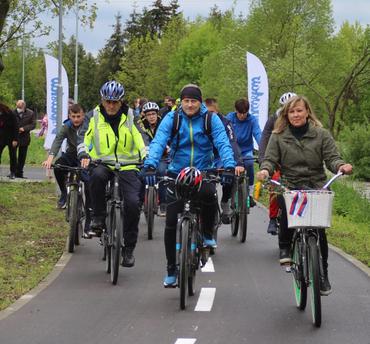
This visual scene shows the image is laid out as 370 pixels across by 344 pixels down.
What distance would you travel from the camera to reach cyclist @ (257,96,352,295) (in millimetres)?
7184

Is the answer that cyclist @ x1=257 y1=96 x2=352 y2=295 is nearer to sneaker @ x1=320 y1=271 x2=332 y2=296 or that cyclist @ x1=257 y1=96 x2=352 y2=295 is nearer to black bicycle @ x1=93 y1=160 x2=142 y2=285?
sneaker @ x1=320 y1=271 x2=332 y2=296

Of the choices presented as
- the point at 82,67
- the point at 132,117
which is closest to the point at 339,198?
the point at 132,117

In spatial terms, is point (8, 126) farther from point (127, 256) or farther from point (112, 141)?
point (127, 256)

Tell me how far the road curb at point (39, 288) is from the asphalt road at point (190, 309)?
0.07 metres

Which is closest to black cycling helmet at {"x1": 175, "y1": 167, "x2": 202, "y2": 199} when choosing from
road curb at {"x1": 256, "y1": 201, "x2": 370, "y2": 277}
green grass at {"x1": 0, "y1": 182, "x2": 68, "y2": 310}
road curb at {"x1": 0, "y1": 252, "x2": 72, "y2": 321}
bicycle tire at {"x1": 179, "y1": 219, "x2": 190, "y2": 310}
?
bicycle tire at {"x1": 179, "y1": 219, "x2": 190, "y2": 310}

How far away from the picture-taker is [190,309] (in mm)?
7277

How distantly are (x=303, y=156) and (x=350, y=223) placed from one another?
321 inches

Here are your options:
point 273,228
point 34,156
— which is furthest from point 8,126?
point 34,156

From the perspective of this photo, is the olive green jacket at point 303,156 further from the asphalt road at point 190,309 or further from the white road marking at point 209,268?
the white road marking at point 209,268

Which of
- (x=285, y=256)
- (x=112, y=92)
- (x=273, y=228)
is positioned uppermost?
(x=112, y=92)

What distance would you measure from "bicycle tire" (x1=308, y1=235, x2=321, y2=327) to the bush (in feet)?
72.1

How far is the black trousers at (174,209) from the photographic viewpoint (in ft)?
24.7

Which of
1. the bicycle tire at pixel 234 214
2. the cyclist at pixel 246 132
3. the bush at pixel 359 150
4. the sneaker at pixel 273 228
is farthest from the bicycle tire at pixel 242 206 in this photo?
the bush at pixel 359 150

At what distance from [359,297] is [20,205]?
28.3 ft
